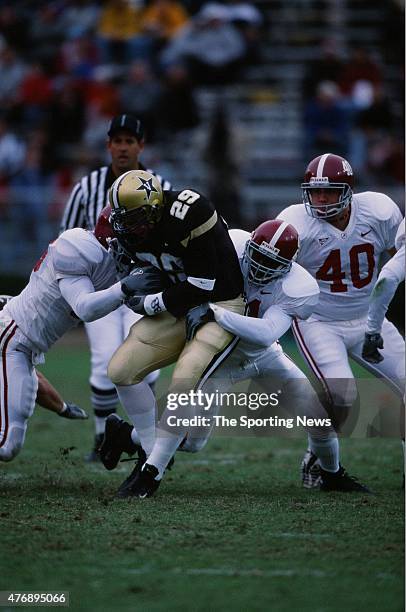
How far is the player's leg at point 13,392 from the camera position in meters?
4.85

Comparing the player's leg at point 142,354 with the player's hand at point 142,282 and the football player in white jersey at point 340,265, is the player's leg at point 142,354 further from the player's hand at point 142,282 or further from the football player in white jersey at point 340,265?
the football player in white jersey at point 340,265

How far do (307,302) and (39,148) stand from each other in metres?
7.75

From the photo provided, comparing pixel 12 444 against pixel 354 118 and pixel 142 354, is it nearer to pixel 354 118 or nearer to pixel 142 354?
pixel 142 354

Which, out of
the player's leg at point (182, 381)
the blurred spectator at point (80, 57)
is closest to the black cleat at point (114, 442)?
the player's leg at point (182, 381)

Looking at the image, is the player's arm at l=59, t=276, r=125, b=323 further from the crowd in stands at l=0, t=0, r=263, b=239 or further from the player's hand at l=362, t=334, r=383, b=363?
the crowd in stands at l=0, t=0, r=263, b=239

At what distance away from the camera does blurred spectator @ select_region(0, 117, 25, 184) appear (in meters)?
12.0

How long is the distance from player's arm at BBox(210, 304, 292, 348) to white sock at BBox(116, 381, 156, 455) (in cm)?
51

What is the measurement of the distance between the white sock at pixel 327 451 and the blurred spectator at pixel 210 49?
8.44 m

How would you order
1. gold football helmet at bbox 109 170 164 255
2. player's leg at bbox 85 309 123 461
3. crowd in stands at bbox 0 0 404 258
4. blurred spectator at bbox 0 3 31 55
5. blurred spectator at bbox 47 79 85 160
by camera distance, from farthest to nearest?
blurred spectator at bbox 0 3 31 55
blurred spectator at bbox 47 79 85 160
crowd in stands at bbox 0 0 404 258
player's leg at bbox 85 309 123 461
gold football helmet at bbox 109 170 164 255

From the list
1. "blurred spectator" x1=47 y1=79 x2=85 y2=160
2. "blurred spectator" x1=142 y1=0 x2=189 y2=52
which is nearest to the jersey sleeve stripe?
"blurred spectator" x1=47 y1=79 x2=85 y2=160

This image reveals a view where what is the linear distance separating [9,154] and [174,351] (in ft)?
25.6

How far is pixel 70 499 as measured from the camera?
4.71 m

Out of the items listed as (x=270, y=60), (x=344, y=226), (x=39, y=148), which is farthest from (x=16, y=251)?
(x=344, y=226)

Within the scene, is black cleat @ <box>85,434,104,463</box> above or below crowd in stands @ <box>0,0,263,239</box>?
below
